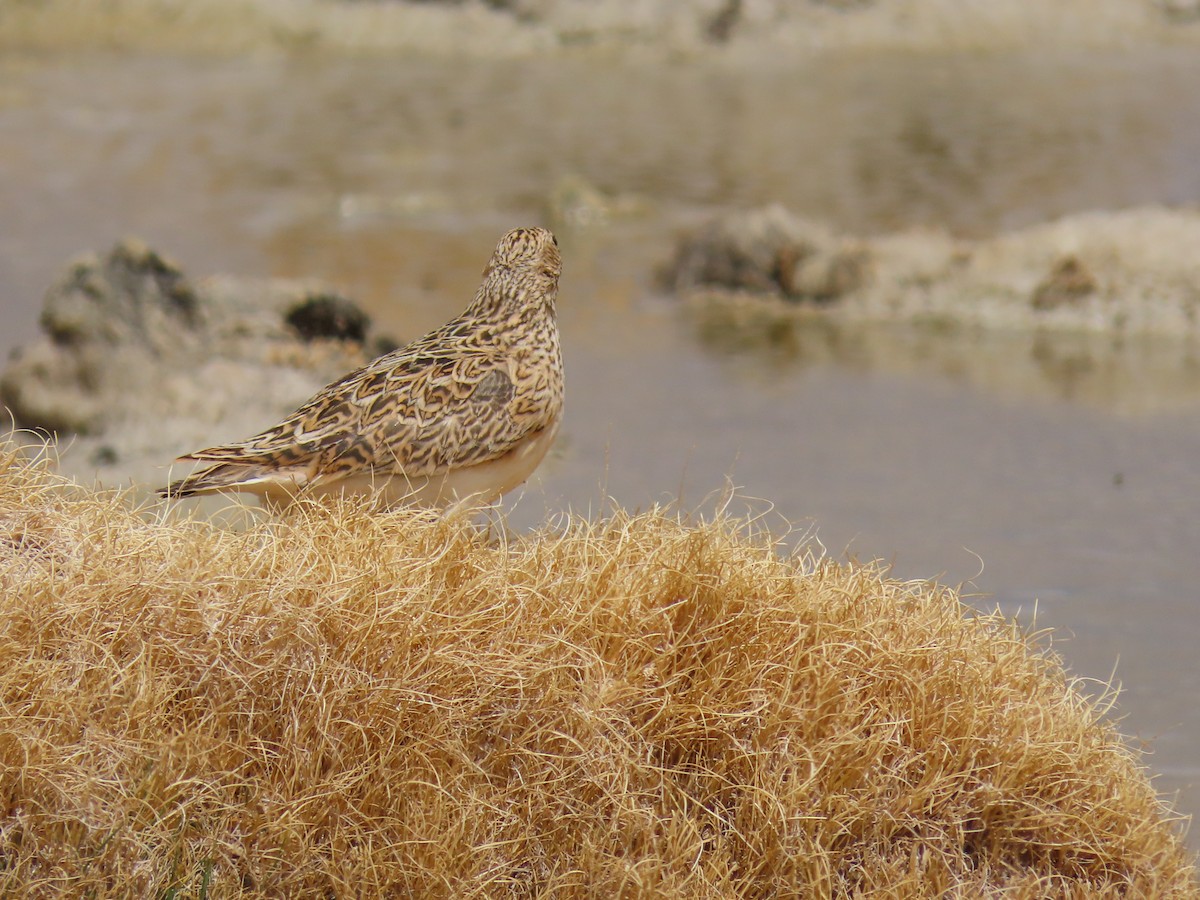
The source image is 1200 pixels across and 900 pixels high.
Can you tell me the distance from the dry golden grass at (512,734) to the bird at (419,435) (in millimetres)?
307

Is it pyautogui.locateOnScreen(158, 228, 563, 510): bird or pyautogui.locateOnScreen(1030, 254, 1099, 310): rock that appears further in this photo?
pyautogui.locateOnScreen(1030, 254, 1099, 310): rock

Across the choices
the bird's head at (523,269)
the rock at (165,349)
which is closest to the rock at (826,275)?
the rock at (165,349)

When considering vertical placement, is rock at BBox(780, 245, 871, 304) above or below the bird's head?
below

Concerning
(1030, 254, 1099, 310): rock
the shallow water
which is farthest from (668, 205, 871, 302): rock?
(1030, 254, 1099, 310): rock

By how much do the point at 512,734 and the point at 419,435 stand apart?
1190mm

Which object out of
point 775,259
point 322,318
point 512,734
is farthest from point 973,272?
point 512,734

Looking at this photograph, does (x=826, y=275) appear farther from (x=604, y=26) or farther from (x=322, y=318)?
(x=604, y=26)

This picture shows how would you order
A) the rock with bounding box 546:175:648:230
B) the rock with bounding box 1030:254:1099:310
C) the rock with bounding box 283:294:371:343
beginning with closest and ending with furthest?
the rock with bounding box 283:294:371:343 → the rock with bounding box 1030:254:1099:310 → the rock with bounding box 546:175:648:230

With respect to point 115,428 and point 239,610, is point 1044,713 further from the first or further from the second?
point 115,428

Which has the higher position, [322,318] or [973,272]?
[322,318]

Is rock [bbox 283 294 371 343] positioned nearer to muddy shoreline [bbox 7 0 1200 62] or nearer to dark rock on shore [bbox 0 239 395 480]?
dark rock on shore [bbox 0 239 395 480]

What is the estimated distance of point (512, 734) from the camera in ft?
14.5

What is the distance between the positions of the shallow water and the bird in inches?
22.5

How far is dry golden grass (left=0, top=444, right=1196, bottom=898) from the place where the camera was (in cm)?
423
